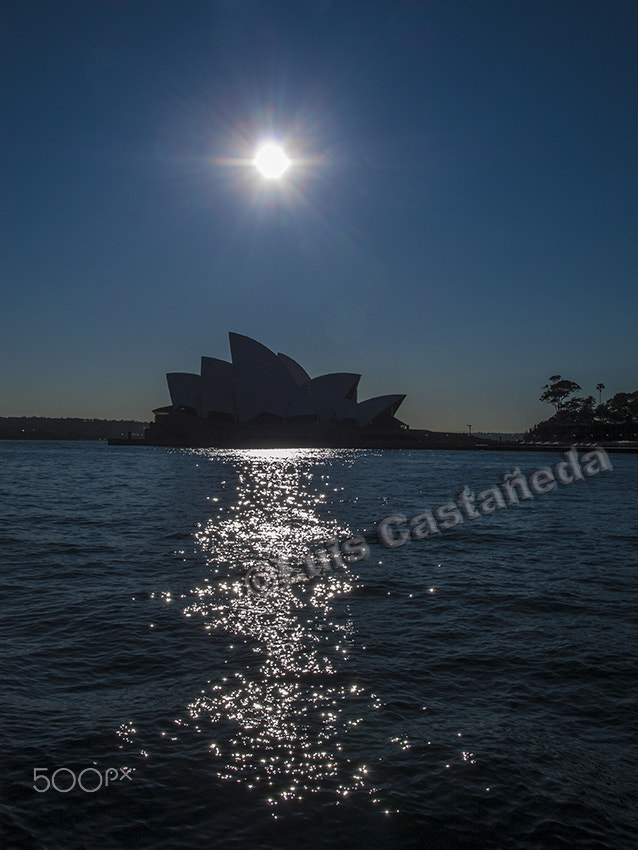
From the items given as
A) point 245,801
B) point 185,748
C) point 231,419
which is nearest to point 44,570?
point 185,748

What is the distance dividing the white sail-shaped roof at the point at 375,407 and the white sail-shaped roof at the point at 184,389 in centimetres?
2586

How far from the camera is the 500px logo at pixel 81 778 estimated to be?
3.42m

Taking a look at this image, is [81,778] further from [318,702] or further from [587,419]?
[587,419]

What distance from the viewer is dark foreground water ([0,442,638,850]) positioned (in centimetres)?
317

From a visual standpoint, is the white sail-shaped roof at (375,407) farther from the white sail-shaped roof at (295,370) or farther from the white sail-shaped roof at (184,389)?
the white sail-shaped roof at (184,389)

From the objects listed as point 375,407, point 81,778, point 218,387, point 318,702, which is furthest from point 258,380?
point 81,778

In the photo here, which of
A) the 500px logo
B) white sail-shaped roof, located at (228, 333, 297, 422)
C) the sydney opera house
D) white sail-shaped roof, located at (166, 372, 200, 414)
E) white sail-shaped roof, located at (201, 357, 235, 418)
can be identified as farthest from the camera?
white sail-shaped roof, located at (166, 372, 200, 414)

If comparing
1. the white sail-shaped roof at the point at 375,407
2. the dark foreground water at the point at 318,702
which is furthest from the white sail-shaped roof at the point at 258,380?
the dark foreground water at the point at 318,702

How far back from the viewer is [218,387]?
280ft

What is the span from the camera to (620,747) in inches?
156

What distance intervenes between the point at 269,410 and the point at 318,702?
80.4 metres

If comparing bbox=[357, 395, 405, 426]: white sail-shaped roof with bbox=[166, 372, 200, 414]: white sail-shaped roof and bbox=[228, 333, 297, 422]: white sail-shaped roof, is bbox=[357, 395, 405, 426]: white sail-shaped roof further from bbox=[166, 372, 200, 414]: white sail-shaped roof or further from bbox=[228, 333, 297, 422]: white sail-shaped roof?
bbox=[166, 372, 200, 414]: white sail-shaped roof

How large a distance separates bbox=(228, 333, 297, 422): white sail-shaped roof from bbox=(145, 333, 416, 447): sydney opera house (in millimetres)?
141

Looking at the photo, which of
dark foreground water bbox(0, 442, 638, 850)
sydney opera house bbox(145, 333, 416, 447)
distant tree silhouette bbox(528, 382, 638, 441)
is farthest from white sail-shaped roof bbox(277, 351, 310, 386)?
dark foreground water bbox(0, 442, 638, 850)
